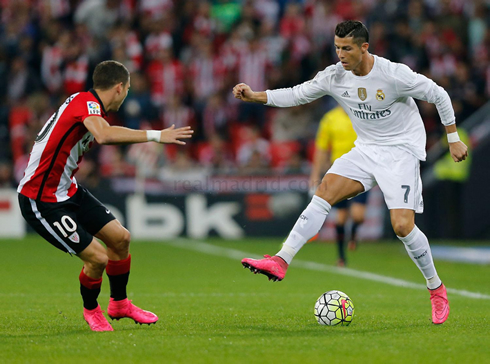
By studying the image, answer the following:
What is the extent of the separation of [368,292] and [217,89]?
9737 millimetres

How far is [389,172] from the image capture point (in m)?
6.50

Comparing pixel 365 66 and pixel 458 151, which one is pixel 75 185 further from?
pixel 458 151

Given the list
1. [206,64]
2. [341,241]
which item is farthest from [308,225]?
[206,64]

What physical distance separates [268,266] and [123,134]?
4.99 feet

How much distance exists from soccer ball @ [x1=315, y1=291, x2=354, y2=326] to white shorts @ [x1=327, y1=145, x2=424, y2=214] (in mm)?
849

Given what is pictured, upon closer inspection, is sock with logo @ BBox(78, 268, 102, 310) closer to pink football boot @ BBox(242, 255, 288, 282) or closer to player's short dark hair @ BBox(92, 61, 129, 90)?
pink football boot @ BBox(242, 255, 288, 282)

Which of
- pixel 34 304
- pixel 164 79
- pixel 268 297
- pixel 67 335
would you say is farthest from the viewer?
pixel 164 79

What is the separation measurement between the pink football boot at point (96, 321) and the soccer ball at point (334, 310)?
1563mm

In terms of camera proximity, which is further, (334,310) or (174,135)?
(334,310)

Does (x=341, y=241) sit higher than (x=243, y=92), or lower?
lower

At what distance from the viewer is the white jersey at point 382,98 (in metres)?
6.42

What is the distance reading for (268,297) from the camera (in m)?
8.16

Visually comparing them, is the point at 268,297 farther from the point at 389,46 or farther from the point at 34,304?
the point at 389,46

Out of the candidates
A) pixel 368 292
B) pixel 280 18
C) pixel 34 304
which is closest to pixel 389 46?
pixel 280 18
